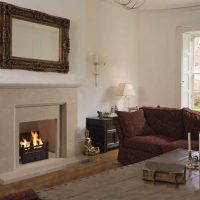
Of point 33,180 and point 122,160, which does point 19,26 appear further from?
point 122,160

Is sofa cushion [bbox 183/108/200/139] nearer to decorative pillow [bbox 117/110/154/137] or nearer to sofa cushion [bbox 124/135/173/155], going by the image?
sofa cushion [bbox 124/135/173/155]

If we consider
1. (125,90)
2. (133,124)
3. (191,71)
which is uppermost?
(191,71)

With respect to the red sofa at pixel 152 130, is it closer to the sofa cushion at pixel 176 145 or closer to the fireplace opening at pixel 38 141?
the sofa cushion at pixel 176 145

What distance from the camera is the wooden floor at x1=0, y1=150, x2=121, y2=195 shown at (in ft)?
12.6

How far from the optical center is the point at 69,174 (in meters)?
4.41

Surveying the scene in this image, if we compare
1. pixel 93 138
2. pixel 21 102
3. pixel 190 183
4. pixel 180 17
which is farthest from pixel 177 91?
pixel 190 183

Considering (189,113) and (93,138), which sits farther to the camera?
(93,138)

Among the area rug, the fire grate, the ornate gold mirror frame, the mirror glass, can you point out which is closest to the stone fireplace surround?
the fire grate

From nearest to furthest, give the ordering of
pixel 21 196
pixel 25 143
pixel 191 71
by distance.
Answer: pixel 21 196 → pixel 25 143 → pixel 191 71

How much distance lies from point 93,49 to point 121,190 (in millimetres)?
4080

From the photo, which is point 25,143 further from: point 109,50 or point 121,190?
point 121,190

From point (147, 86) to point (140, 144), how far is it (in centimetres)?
283

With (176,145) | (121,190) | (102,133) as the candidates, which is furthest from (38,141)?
(121,190)

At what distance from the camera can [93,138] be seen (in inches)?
229
